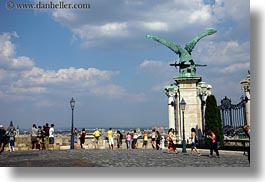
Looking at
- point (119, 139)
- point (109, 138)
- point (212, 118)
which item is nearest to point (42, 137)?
point (109, 138)

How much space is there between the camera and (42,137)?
19266 mm

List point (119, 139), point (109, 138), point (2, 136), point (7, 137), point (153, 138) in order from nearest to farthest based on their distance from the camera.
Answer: point (2, 136) → point (7, 137) → point (109, 138) → point (153, 138) → point (119, 139)

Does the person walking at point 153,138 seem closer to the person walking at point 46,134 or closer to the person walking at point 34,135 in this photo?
the person walking at point 46,134

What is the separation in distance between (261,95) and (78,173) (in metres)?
5.41

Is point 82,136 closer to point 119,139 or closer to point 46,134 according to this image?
point 46,134

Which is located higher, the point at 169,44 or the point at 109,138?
the point at 169,44

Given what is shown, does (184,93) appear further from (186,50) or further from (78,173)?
(78,173)

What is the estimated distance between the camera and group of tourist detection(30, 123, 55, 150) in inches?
749

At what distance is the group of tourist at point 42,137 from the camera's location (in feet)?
62.4

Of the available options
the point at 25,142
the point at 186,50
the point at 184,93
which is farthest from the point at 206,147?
the point at 25,142

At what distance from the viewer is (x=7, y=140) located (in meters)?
17.5

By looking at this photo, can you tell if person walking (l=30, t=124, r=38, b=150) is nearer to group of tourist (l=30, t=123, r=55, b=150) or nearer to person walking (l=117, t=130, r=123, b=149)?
group of tourist (l=30, t=123, r=55, b=150)

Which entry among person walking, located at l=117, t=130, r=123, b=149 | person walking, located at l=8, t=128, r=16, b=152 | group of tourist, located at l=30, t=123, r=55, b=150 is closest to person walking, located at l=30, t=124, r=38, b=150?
group of tourist, located at l=30, t=123, r=55, b=150

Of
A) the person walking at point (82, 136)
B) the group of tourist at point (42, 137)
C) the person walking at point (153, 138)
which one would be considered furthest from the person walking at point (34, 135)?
the person walking at point (153, 138)
